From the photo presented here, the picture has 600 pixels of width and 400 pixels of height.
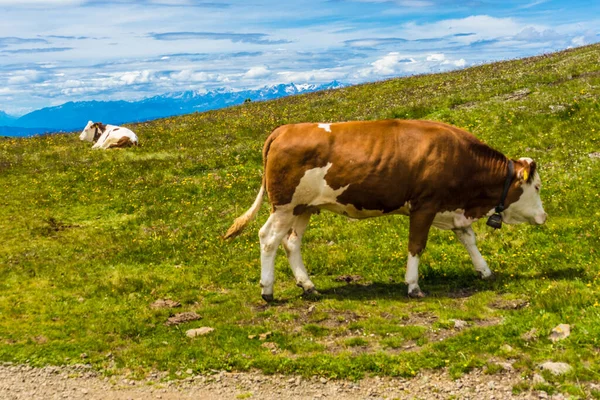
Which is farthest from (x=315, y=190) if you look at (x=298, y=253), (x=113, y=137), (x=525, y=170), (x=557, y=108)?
(x=113, y=137)

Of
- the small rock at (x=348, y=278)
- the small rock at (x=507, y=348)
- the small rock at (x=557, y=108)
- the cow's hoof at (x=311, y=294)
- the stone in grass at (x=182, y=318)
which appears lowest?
the small rock at (x=348, y=278)

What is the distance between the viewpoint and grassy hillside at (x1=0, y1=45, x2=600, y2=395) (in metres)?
10.1

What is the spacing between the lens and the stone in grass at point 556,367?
27.3ft

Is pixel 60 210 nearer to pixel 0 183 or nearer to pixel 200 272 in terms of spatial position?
pixel 0 183

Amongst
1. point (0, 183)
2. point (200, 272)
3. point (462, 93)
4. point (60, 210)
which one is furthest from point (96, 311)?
point (462, 93)

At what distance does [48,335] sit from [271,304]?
4.61 meters

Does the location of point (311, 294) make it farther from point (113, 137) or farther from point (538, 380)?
point (113, 137)

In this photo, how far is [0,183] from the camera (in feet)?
91.5

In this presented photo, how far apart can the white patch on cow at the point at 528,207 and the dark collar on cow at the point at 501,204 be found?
0.82ft

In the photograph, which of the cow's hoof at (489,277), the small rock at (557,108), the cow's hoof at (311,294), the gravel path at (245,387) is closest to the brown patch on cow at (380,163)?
the cow's hoof at (489,277)

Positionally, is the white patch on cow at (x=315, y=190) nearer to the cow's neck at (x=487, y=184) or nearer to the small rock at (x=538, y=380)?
the cow's neck at (x=487, y=184)

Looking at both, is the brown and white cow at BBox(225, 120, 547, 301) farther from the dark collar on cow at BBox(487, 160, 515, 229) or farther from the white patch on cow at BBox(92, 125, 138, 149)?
the white patch on cow at BBox(92, 125, 138, 149)

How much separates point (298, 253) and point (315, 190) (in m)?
1.74

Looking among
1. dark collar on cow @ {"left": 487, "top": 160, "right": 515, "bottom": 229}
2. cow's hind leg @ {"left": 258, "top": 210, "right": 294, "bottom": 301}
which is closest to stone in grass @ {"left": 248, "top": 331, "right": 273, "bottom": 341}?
cow's hind leg @ {"left": 258, "top": 210, "right": 294, "bottom": 301}
